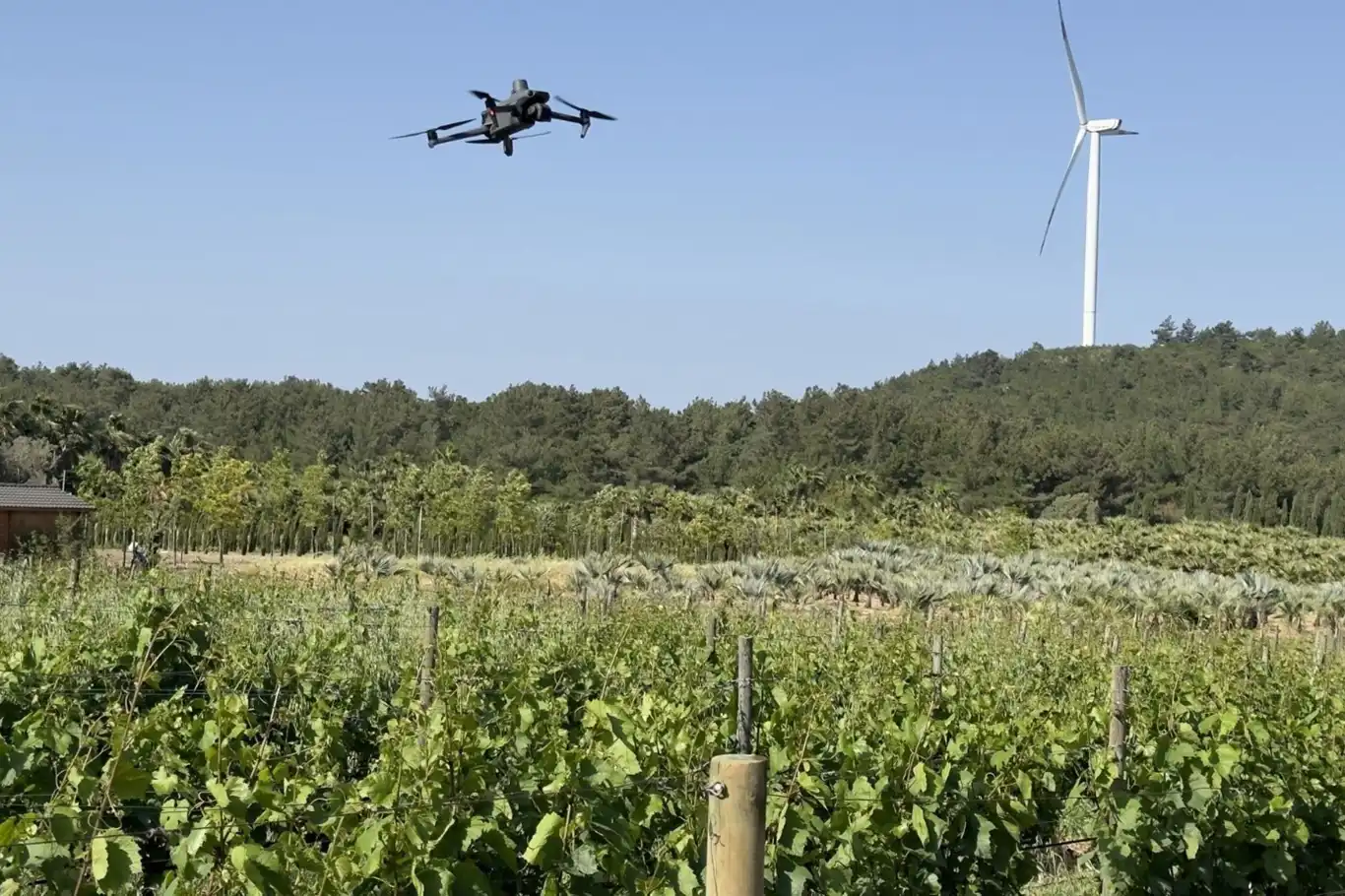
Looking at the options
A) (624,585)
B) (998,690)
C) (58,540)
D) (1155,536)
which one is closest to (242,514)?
(58,540)

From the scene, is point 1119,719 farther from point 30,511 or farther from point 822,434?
point 822,434

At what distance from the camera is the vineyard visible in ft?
13.7

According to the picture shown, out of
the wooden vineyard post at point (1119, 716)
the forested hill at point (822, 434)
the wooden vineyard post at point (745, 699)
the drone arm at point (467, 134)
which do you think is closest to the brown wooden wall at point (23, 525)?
the forested hill at point (822, 434)

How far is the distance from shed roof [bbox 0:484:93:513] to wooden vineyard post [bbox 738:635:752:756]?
3208 cm

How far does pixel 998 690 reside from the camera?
9.35 m

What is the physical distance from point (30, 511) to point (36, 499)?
0.66 meters

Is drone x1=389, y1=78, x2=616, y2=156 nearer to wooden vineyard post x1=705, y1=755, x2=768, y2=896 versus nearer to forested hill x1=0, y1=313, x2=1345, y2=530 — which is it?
wooden vineyard post x1=705, y1=755, x2=768, y2=896

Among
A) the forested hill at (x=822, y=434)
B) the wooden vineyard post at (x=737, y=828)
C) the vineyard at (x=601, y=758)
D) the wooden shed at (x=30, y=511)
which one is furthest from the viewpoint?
the forested hill at (x=822, y=434)

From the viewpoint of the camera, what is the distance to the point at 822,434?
8525cm

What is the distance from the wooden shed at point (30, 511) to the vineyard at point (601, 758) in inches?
912

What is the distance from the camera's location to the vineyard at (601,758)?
4176mm

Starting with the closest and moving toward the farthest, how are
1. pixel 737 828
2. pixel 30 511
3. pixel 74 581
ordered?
pixel 737 828 → pixel 74 581 → pixel 30 511

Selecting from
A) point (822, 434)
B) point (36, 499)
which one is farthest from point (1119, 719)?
point (822, 434)

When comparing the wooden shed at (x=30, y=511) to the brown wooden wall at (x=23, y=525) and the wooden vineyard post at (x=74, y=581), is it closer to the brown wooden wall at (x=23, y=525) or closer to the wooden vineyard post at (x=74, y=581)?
the brown wooden wall at (x=23, y=525)
